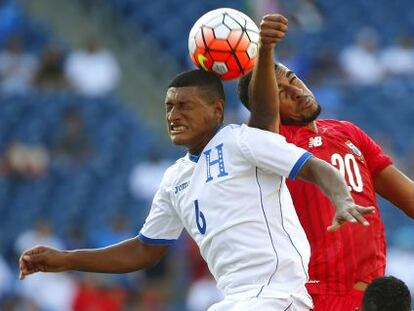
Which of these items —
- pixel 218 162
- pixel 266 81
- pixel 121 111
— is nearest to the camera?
pixel 266 81

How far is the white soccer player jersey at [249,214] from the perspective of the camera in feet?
17.8

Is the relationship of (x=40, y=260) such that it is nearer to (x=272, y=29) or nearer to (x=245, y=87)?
(x=245, y=87)

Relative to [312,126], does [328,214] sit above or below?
below

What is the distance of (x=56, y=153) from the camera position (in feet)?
50.1


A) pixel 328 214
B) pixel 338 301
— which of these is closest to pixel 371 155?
pixel 328 214

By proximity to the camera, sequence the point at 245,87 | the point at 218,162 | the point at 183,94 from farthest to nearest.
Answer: the point at 245,87
the point at 183,94
the point at 218,162

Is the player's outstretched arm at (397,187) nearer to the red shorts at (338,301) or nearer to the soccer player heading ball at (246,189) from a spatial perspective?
the red shorts at (338,301)

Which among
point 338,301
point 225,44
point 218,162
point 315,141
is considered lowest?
point 338,301

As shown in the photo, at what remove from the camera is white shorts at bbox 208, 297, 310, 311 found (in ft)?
17.7

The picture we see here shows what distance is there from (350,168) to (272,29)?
1180 mm

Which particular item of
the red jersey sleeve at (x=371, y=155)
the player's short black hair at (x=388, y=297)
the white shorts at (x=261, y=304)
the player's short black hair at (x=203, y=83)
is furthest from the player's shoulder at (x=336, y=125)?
the player's short black hair at (x=388, y=297)

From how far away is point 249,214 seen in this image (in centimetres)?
548

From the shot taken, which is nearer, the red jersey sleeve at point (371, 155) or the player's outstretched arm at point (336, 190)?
the player's outstretched arm at point (336, 190)

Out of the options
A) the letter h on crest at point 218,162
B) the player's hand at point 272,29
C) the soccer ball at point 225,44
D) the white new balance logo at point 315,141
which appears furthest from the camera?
the white new balance logo at point 315,141
